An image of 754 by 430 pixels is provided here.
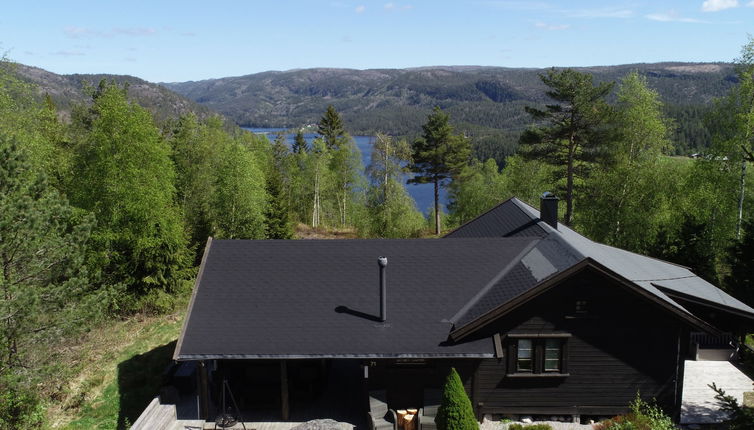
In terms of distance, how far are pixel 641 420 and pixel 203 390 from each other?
12.3 metres

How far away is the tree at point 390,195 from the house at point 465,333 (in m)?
26.1

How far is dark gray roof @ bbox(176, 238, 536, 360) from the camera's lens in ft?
47.3

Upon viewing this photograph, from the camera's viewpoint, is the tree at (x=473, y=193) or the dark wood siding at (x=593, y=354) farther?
the tree at (x=473, y=193)

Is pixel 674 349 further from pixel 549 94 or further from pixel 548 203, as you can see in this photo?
pixel 549 94

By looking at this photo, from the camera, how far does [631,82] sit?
107ft

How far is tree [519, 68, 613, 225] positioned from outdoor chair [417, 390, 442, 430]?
77.6ft

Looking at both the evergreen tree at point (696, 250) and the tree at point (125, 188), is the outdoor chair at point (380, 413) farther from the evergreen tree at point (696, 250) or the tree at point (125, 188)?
the evergreen tree at point (696, 250)

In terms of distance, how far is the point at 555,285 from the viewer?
14523 mm

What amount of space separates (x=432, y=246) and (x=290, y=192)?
142ft

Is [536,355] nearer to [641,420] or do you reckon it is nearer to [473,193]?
[641,420]

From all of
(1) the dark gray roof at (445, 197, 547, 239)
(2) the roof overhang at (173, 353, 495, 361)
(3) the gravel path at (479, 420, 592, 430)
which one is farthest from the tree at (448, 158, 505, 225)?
(2) the roof overhang at (173, 353, 495, 361)

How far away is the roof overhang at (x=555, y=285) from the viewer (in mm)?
14250

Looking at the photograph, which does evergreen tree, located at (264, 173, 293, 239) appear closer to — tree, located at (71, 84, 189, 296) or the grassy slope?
tree, located at (71, 84, 189, 296)

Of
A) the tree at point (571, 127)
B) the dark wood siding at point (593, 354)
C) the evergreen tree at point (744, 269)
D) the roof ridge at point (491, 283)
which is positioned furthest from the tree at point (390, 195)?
the dark wood siding at point (593, 354)
